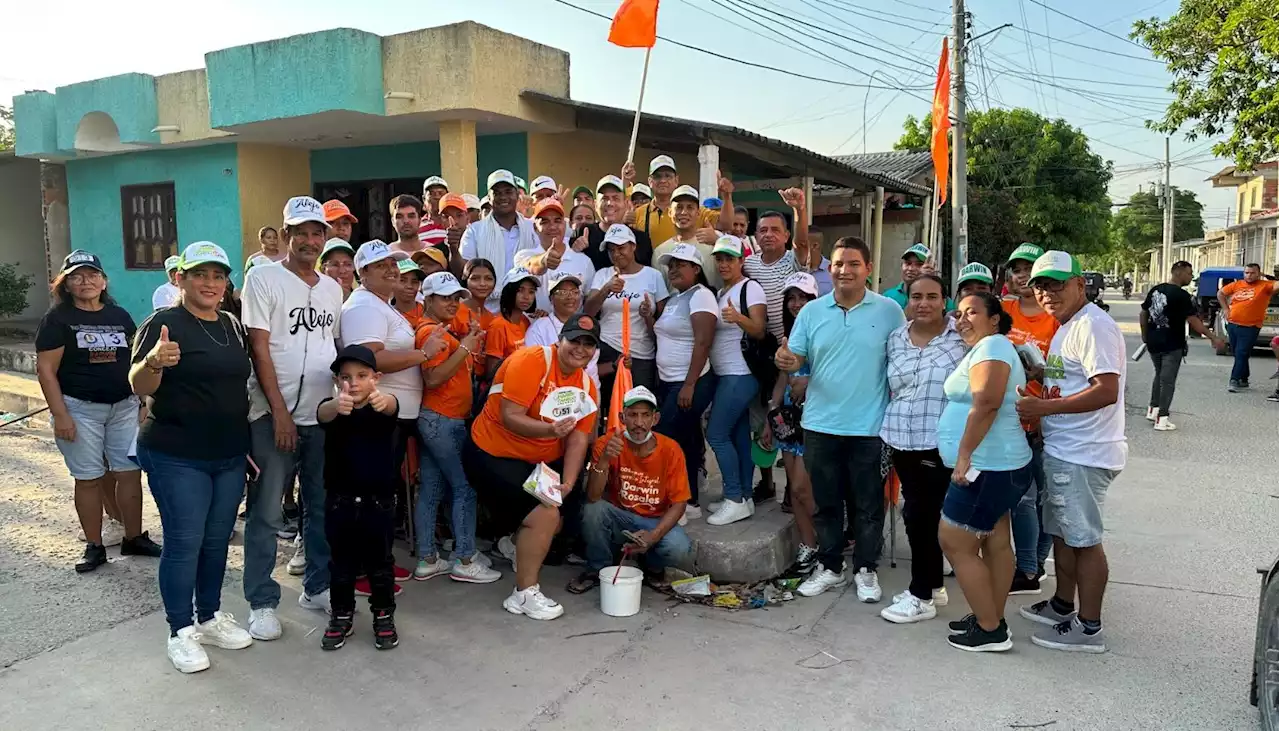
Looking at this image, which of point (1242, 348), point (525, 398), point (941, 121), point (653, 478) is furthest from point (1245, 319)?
point (525, 398)

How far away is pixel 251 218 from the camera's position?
13805 millimetres

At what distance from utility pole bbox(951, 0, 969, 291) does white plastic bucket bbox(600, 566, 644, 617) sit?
518 inches

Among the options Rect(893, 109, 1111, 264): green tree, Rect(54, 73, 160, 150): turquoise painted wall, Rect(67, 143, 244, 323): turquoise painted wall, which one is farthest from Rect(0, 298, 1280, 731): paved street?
Rect(893, 109, 1111, 264): green tree

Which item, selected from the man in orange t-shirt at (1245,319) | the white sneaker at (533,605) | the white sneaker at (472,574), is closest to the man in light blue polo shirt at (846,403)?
the white sneaker at (533,605)

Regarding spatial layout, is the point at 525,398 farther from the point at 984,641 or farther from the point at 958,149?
the point at 958,149

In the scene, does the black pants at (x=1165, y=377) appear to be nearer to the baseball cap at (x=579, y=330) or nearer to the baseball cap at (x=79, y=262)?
the baseball cap at (x=579, y=330)

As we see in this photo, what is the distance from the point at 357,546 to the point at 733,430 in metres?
2.33

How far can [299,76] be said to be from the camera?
36.0ft

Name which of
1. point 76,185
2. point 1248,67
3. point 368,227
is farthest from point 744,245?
point 76,185

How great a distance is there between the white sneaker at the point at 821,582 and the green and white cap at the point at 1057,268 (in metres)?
1.88

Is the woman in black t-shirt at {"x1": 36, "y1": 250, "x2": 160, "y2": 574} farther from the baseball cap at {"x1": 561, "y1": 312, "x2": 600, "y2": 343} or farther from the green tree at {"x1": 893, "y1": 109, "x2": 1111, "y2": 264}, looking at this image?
the green tree at {"x1": 893, "y1": 109, "x2": 1111, "y2": 264}

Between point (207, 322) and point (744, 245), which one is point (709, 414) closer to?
point (744, 245)

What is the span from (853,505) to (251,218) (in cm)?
1222

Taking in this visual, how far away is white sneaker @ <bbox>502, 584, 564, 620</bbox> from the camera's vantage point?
4348 millimetres
